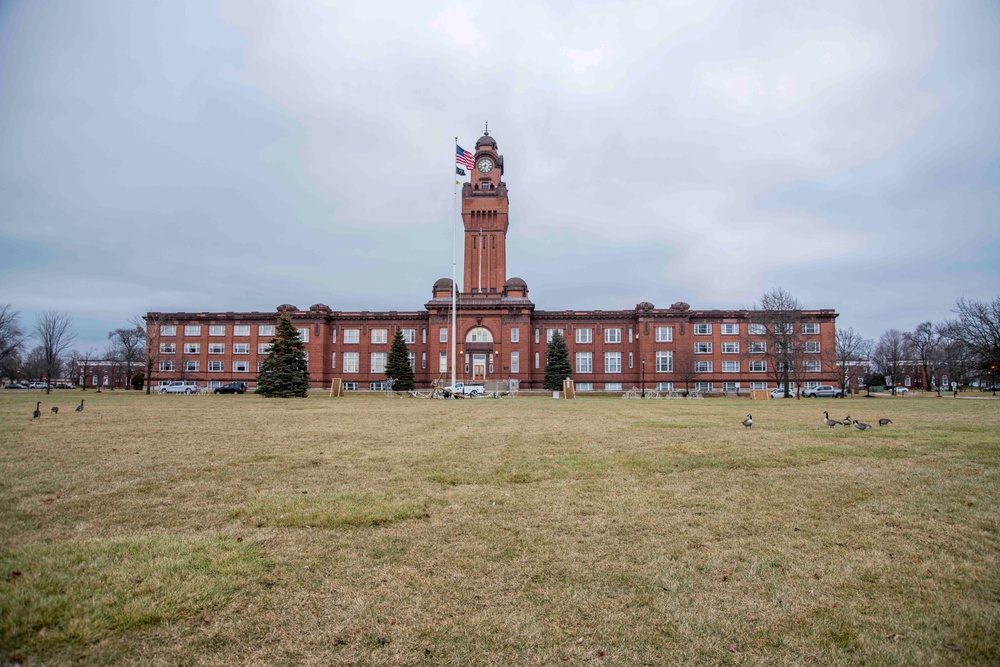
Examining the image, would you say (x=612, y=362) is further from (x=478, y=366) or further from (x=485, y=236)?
(x=485, y=236)

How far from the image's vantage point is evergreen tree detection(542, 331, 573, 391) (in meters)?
67.1

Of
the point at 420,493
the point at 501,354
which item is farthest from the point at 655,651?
the point at 501,354

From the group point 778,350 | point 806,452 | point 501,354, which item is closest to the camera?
point 806,452

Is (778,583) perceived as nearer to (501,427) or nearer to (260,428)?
(501,427)

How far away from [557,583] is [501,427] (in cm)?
1378

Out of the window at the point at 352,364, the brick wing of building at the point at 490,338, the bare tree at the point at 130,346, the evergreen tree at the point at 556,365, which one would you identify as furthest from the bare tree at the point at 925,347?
the bare tree at the point at 130,346

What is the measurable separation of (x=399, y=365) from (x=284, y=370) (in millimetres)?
20490

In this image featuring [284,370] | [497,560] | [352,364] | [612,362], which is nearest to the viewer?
[497,560]

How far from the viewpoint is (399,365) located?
6744cm

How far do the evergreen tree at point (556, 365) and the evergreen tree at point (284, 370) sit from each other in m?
28.8

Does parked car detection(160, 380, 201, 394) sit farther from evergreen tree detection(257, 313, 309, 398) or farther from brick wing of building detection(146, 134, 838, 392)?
evergreen tree detection(257, 313, 309, 398)

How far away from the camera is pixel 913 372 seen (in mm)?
115312

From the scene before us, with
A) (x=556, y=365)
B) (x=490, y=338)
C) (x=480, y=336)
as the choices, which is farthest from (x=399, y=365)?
(x=556, y=365)

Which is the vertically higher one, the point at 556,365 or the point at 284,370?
the point at 556,365
